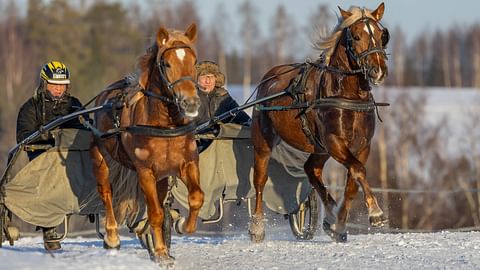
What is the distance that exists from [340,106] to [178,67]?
6.09 ft

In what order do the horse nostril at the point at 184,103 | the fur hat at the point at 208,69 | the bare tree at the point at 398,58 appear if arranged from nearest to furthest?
the horse nostril at the point at 184,103, the fur hat at the point at 208,69, the bare tree at the point at 398,58

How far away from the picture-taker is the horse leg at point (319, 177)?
31.1 feet

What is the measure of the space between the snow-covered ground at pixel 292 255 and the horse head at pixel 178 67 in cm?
109

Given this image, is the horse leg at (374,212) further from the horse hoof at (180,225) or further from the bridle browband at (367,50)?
the horse hoof at (180,225)

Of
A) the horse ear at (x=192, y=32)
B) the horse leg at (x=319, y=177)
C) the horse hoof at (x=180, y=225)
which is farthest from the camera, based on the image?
the horse leg at (x=319, y=177)

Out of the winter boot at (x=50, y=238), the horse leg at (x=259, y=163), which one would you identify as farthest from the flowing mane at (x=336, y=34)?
the winter boot at (x=50, y=238)

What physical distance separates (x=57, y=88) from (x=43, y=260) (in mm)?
3159

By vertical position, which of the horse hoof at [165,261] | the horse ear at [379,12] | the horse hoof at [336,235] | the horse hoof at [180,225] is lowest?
the horse hoof at [336,235]

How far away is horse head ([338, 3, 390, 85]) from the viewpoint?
8.10 meters

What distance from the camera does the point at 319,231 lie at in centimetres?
1093

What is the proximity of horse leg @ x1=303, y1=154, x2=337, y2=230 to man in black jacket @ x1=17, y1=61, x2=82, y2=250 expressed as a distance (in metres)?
2.17

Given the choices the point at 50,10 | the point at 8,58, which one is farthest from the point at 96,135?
the point at 50,10

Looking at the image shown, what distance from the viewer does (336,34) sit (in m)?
8.78

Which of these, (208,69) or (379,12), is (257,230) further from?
(379,12)
